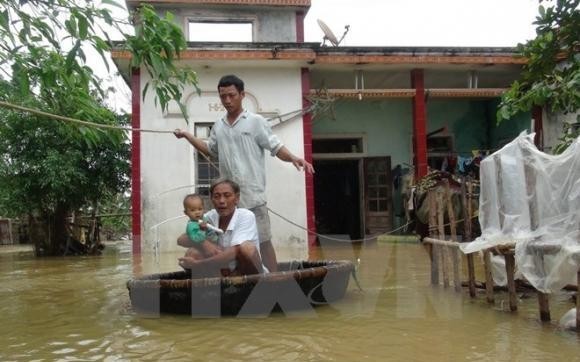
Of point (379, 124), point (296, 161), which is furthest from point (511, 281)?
point (379, 124)

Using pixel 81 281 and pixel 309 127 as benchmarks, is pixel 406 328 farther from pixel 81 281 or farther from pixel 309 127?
pixel 309 127

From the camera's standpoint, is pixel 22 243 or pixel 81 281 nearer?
pixel 81 281

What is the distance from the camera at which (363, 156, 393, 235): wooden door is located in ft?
40.4

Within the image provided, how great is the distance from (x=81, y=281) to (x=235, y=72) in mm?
5591

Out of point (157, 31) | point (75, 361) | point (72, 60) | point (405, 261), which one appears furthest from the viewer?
point (405, 261)

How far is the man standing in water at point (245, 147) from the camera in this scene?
4.22m

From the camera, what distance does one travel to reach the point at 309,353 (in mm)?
2930

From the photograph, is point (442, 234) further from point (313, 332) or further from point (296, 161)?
point (313, 332)

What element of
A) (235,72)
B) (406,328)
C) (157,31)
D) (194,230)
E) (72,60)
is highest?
(235,72)

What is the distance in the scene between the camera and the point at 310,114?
11.1 meters

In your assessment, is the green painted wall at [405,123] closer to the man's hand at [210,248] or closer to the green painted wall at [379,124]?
the green painted wall at [379,124]

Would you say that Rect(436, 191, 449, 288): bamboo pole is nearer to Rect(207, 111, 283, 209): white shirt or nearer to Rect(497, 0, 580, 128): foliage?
Rect(497, 0, 580, 128): foliage

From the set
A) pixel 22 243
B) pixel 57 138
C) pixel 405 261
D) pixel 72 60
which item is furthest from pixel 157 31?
pixel 22 243

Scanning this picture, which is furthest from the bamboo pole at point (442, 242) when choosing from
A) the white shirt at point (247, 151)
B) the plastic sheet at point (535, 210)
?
the white shirt at point (247, 151)
